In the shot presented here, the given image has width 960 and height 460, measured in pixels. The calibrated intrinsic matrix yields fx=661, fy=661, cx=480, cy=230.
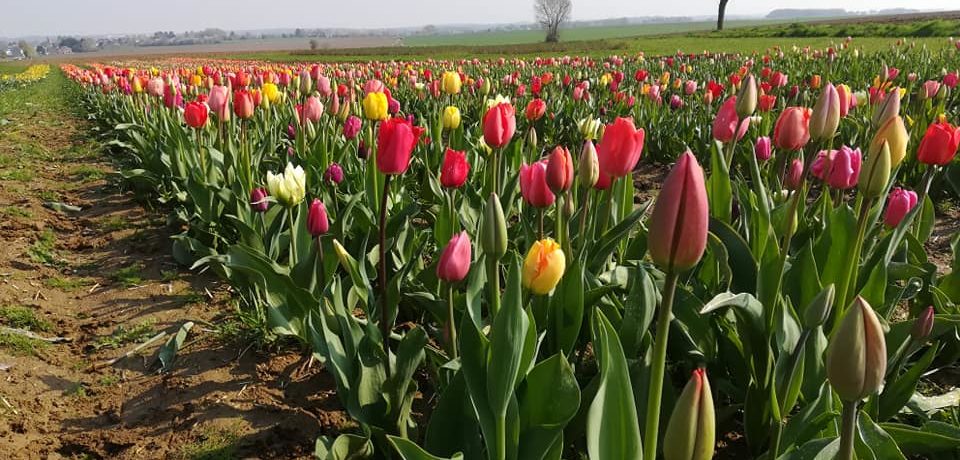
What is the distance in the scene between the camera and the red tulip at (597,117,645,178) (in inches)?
70.5

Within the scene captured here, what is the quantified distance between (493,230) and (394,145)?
0.57 m

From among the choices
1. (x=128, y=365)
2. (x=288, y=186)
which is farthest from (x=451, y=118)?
(x=128, y=365)

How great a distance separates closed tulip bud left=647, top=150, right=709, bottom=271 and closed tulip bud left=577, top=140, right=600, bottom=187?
1105mm

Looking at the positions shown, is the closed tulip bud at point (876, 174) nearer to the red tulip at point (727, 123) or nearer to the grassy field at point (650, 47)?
the red tulip at point (727, 123)

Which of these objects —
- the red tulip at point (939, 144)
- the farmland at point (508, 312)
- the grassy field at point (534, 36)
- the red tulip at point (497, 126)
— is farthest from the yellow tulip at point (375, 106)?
the grassy field at point (534, 36)

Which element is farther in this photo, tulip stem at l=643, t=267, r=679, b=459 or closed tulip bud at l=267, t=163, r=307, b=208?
closed tulip bud at l=267, t=163, r=307, b=208

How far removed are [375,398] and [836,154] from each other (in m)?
1.84

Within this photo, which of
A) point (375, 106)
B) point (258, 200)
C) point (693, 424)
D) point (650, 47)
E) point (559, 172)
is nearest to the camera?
point (693, 424)

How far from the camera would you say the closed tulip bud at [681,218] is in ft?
3.03

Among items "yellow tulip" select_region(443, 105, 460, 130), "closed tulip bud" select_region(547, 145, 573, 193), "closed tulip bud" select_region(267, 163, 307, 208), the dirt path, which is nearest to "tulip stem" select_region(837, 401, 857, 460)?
"closed tulip bud" select_region(547, 145, 573, 193)

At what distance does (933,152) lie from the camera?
220 centimetres

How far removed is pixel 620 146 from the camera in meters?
1.82

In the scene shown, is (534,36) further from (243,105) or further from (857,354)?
(857,354)

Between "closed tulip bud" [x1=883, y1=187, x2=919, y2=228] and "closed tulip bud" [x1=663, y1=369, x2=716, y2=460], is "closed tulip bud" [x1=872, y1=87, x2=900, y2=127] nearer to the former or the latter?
"closed tulip bud" [x1=883, y1=187, x2=919, y2=228]
